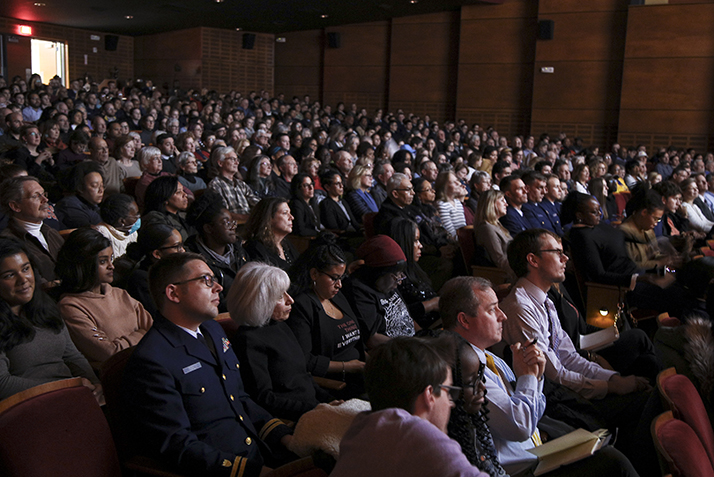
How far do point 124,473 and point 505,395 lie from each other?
3.57 feet

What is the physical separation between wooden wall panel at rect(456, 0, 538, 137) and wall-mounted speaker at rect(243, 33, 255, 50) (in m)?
6.07

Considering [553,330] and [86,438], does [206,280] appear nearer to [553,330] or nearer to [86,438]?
[86,438]

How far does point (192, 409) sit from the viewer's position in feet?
5.67

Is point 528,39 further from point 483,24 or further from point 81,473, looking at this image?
point 81,473

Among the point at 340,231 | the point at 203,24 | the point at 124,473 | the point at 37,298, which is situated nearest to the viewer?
the point at 124,473

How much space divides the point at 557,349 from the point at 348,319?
3.01 ft

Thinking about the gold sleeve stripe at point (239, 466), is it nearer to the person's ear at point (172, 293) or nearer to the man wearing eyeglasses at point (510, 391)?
the person's ear at point (172, 293)

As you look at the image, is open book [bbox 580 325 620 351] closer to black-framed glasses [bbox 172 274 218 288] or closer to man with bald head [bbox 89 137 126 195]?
black-framed glasses [bbox 172 274 218 288]

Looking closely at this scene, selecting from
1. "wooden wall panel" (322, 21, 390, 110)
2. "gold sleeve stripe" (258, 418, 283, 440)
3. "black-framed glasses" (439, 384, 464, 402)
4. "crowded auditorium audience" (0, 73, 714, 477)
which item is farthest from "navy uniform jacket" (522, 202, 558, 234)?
"wooden wall panel" (322, 21, 390, 110)

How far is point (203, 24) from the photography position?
15.8 m

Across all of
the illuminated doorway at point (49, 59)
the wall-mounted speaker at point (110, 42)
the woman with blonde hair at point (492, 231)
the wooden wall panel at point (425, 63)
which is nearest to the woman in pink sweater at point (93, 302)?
the woman with blonde hair at point (492, 231)

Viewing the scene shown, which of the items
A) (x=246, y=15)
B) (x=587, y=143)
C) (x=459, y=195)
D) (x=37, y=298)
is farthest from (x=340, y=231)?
(x=246, y=15)

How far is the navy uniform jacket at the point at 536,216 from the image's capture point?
5.04 meters

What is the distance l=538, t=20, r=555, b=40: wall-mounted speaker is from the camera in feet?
41.0
